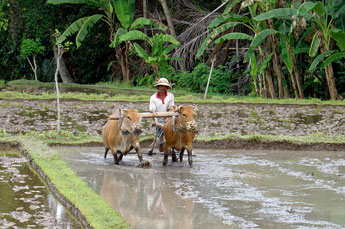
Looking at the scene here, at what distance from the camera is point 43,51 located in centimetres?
3306

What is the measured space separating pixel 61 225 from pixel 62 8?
83.5 ft

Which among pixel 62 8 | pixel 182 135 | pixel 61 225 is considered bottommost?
pixel 61 225

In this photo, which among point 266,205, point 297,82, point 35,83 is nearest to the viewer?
point 266,205

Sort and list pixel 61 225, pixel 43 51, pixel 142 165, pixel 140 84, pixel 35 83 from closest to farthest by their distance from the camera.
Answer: pixel 61 225 → pixel 142 165 → pixel 140 84 → pixel 35 83 → pixel 43 51

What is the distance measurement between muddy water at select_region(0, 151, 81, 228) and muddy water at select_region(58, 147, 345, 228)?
64cm

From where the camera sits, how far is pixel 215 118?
16781 millimetres

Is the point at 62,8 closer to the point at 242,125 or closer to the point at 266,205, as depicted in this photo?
the point at 242,125

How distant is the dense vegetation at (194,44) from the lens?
19984mm

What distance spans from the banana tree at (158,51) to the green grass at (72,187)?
13.9m

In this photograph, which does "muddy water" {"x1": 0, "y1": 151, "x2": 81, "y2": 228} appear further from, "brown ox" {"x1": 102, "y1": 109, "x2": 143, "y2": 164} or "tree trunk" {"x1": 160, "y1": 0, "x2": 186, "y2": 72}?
"tree trunk" {"x1": 160, "y1": 0, "x2": 186, "y2": 72}

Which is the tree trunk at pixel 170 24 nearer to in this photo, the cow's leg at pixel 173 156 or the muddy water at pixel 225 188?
the muddy water at pixel 225 188

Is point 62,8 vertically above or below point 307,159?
above

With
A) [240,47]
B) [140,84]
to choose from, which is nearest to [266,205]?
[240,47]

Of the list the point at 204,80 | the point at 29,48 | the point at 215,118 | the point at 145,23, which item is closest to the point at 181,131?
the point at 215,118
